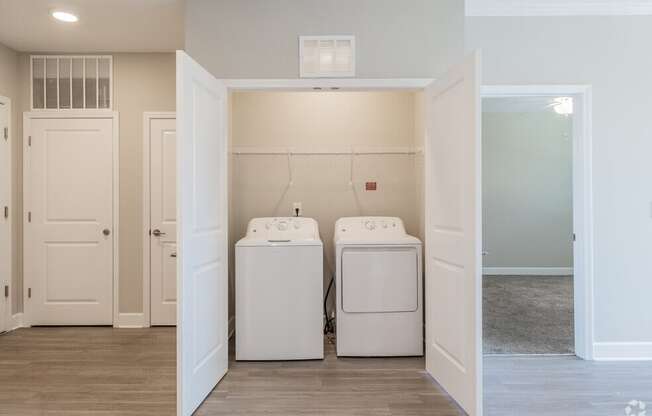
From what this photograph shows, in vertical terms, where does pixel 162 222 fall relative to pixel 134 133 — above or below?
below

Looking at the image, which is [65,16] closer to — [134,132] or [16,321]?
[134,132]

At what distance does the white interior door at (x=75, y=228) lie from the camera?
13.3 feet

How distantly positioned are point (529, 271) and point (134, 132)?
604cm

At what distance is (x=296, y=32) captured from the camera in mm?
3000

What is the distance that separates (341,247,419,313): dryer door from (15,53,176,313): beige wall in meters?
2.13

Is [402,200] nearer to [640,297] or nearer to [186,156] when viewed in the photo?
[640,297]

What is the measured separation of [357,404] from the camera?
2.51 meters

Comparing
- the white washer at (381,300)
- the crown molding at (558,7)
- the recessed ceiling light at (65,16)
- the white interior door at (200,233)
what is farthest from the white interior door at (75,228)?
the crown molding at (558,7)

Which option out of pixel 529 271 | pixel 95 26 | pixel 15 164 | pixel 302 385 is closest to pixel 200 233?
pixel 302 385

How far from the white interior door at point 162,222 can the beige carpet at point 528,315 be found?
2890mm

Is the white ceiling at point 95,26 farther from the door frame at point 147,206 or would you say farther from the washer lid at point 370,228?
the washer lid at point 370,228

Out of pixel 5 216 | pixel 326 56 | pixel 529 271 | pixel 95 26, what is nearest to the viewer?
pixel 326 56

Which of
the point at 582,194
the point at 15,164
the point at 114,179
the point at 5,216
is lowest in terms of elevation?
the point at 5,216

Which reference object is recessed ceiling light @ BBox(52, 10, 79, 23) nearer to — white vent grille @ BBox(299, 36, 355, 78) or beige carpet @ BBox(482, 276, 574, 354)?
white vent grille @ BBox(299, 36, 355, 78)
